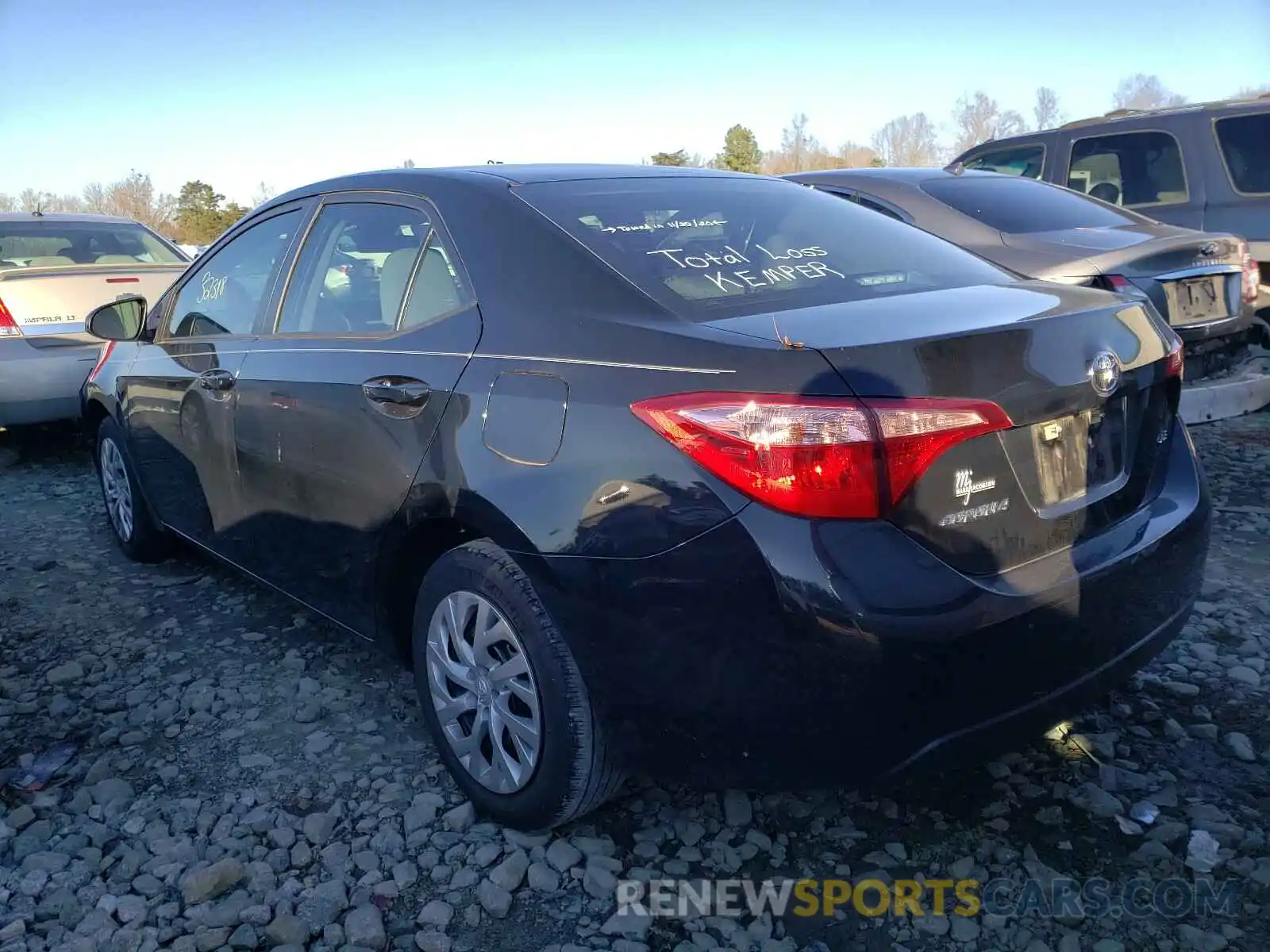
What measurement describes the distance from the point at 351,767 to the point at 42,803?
799mm

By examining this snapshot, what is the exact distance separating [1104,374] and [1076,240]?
10.8 ft

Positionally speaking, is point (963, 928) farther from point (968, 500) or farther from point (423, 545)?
point (423, 545)

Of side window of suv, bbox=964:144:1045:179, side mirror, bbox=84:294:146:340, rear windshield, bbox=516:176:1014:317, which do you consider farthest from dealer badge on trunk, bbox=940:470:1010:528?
side window of suv, bbox=964:144:1045:179

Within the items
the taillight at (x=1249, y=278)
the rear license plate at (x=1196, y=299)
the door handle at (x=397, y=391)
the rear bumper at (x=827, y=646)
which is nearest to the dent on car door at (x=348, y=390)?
the door handle at (x=397, y=391)

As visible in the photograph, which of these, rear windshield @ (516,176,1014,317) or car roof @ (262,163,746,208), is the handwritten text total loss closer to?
rear windshield @ (516,176,1014,317)

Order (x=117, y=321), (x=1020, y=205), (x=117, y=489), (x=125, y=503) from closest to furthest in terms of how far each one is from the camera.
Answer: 1. (x=117, y=321)
2. (x=125, y=503)
3. (x=117, y=489)
4. (x=1020, y=205)

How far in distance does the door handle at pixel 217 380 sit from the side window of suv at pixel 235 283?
16cm

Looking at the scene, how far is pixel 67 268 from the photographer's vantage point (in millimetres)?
6500

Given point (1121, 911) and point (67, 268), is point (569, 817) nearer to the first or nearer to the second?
point (1121, 911)

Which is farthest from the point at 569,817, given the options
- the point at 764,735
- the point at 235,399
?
the point at 235,399

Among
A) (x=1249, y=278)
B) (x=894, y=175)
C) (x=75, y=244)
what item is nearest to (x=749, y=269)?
(x=894, y=175)

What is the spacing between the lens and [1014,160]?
293 inches

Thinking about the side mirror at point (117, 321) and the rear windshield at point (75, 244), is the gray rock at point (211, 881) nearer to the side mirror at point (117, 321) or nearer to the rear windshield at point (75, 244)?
the side mirror at point (117, 321)

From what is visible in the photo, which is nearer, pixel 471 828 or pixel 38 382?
pixel 471 828
